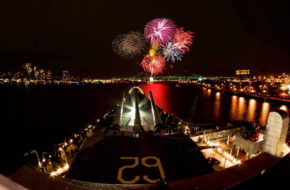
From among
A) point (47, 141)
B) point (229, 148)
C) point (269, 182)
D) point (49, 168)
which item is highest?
point (269, 182)

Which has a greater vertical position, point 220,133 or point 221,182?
point 221,182

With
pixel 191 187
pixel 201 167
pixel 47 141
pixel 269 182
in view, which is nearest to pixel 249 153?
pixel 201 167

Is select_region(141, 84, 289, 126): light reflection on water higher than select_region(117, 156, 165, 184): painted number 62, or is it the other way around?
select_region(117, 156, 165, 184): painted number 62

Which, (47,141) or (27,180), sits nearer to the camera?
(27,180)

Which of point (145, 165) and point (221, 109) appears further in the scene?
point (221, 109)

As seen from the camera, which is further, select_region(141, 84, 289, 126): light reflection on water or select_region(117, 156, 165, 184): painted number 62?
select_region(141, 84, 289, 126): light reflection on water

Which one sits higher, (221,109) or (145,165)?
(145,165)

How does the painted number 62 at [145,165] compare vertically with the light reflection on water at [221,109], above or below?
above

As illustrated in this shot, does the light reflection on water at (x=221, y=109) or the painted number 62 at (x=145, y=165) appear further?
the light reflection on water at (x=221, y=109)

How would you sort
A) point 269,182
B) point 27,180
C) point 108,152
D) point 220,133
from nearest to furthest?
point 27,180
point 269,182
point 108,152
point 220,133

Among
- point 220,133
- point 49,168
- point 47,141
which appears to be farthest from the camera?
point 47,141

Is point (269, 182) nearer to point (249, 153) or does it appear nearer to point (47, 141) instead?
point (249, 153)
